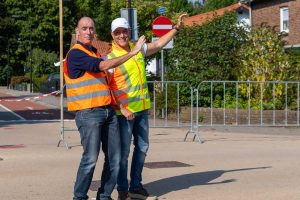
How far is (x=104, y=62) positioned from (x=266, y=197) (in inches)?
99.2

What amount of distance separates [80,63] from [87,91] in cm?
28

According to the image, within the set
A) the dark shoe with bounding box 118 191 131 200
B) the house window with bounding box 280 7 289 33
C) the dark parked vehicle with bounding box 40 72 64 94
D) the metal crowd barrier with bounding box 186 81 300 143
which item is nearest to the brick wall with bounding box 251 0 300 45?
the house window with bounding box 280 7 289 33

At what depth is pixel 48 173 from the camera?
30.3 feet

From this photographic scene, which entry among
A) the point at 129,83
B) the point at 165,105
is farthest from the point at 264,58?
the point at 129,83

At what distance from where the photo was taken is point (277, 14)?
111 ft

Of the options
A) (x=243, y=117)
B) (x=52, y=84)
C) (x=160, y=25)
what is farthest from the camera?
(x=52, y=84)

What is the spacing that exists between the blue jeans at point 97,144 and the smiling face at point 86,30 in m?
0.67

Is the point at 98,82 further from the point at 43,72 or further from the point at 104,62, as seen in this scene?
the point at 43,72

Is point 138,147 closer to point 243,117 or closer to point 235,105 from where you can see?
point 243,117

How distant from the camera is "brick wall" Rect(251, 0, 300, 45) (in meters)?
32.2

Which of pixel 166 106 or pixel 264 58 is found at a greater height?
pixel 264 58

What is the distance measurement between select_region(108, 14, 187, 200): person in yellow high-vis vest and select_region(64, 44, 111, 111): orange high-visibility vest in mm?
539

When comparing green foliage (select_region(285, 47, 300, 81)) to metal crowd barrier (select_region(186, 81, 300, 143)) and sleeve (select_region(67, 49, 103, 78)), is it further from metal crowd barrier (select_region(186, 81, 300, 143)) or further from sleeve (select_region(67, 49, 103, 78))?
sleeve (select_region(67, 49, 103, 78))

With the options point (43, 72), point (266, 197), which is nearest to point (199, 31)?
point (266, 197)
